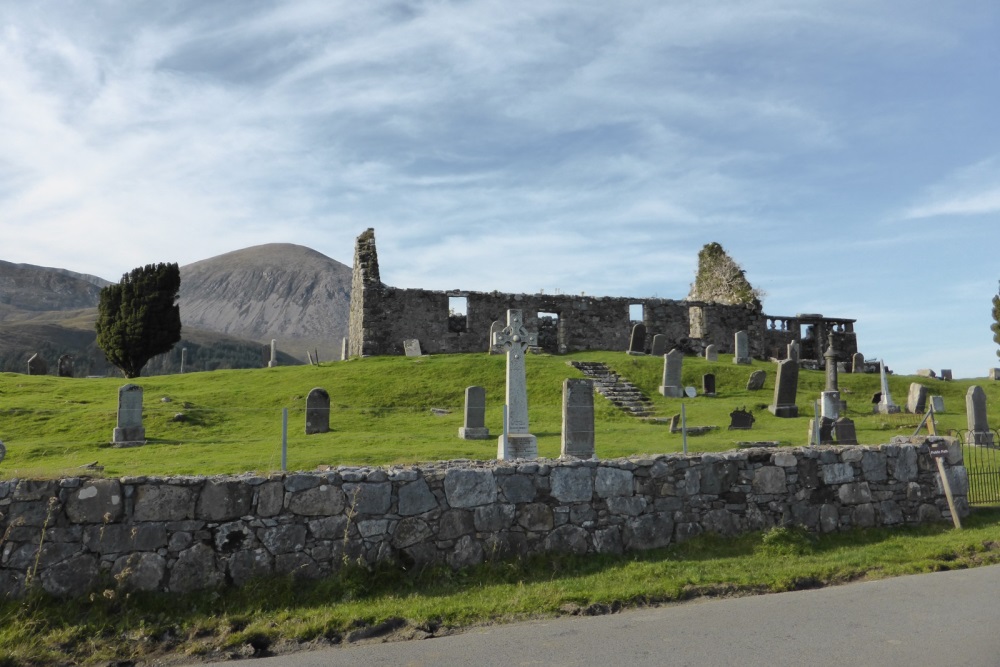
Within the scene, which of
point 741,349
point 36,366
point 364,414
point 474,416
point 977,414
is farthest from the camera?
point 741,349

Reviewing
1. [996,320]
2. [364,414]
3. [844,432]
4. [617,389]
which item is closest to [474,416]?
[364,414]

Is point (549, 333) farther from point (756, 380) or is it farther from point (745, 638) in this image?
point (745, 638)

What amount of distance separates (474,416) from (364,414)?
5.01 meters

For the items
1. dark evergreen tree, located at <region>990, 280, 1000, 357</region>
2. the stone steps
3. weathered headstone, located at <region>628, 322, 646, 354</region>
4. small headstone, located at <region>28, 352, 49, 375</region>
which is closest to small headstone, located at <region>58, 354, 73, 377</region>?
small headstone, located at <region>28, 352, 49, 375</region>

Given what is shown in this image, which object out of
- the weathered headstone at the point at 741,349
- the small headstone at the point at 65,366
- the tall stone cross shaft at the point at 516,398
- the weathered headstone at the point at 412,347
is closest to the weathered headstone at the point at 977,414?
the tall stone cross shaft at the point at 516,398

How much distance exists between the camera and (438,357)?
3203 cm

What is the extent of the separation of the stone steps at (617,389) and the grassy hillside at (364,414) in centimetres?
53

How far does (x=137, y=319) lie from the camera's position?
128 feet

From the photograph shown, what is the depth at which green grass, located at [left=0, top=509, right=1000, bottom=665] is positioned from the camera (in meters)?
6.18

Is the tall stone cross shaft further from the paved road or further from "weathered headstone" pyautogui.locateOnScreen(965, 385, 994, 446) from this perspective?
"weathered headstone" pyautogui.locateOnScreen(965, 385, 994, 446)

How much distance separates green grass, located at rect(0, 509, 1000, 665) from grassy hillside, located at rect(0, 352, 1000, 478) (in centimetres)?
723

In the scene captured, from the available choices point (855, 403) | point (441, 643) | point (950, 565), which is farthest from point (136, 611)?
point (855, 403)

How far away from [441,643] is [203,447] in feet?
45.8

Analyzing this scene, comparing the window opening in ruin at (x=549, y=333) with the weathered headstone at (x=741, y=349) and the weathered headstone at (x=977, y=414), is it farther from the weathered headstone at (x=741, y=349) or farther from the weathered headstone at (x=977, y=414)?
the weathered headstone at (x=977, y=414)
